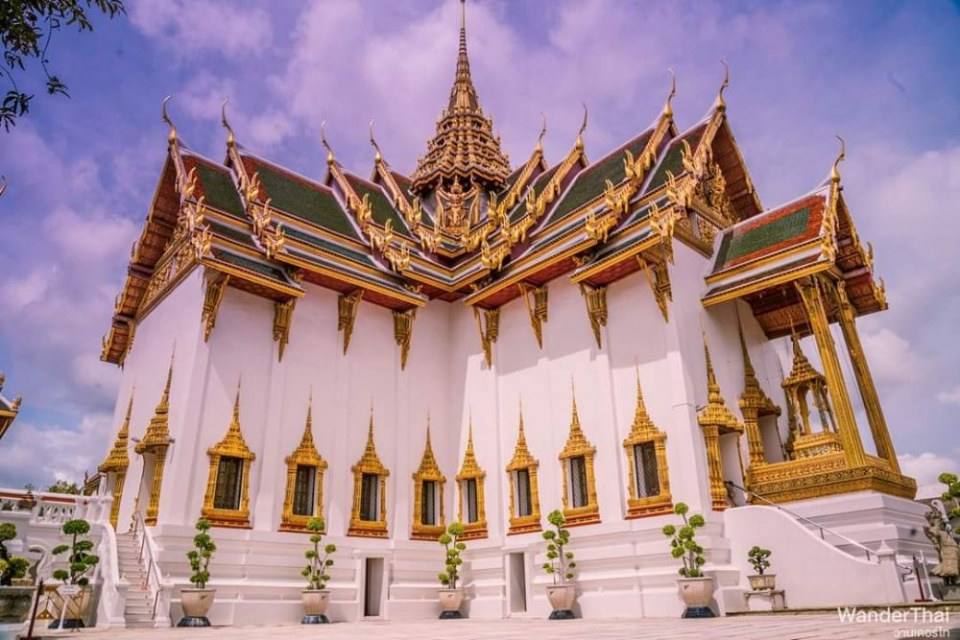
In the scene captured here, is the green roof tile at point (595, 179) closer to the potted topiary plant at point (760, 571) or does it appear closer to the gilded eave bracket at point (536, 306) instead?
the gilded eave bracket at point (536, 306)

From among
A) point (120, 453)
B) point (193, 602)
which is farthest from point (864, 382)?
point (120, 453)

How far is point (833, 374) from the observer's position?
34.2 ft

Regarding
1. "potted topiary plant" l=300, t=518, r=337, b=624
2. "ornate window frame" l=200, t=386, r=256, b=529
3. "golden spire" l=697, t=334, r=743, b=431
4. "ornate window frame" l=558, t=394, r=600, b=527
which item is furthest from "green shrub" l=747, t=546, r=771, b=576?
"ornate window frame" l=200, t=386, r=256, b=529

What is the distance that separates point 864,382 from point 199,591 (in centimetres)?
1097

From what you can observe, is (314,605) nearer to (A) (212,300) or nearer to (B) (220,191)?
(A) (212,300)

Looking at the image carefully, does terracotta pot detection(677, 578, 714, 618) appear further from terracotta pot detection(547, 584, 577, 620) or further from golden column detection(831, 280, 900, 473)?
golden column detection(831, 280, 900, 473)

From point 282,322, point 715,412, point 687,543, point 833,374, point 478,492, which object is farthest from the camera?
point 478,492

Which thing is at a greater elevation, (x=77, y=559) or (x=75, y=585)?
(x=77, y=559)

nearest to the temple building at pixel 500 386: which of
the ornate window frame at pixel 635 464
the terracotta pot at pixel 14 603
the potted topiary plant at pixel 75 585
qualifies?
the ornate window frame at pixel 635 464

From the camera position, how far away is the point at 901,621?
5.57 metres

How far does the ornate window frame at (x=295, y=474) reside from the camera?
11484 millimetres

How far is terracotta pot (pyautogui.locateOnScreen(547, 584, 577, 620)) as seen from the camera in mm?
10445

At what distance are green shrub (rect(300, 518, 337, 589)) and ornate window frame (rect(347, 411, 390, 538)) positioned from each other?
76cm

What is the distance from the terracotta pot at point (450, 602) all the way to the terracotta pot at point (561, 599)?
79.2 inches
